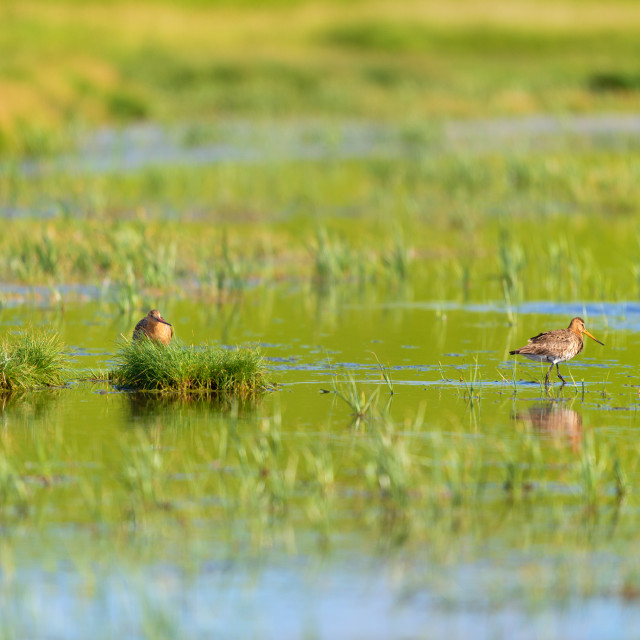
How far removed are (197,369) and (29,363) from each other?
1.55 meters

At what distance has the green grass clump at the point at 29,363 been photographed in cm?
1232

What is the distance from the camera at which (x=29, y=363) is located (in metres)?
12.6

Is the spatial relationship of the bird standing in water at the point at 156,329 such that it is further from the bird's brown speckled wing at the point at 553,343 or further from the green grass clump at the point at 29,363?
the bird's brown speckled wing at the point at 553,343

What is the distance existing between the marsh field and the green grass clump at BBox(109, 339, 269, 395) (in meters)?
0.15

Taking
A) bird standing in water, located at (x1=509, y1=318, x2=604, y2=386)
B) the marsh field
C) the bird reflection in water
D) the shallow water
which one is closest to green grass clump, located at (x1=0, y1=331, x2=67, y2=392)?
the marsh field

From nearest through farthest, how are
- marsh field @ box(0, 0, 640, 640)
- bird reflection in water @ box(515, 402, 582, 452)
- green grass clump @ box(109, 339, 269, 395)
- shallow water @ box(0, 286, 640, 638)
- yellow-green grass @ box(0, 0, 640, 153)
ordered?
shallow water @ box(0, 286, 640, 638) → marsh field @ box(0, 0, 640, 640) → bird reflection in water @ box(515, 402, 582, 452) → green grass clump @ box(109, 339, 269, 395) → yellow-green grass @ box(0, 0, 640, 153)

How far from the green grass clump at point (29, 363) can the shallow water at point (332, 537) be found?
0.73 ft

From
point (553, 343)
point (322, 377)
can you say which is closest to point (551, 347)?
point (553, 343)

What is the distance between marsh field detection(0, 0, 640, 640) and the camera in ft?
24.5

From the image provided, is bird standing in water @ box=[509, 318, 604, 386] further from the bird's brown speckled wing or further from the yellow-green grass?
the yellow-green grass

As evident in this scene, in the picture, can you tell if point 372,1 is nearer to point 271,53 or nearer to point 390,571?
point 271,53

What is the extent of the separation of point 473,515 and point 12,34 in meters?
57.4

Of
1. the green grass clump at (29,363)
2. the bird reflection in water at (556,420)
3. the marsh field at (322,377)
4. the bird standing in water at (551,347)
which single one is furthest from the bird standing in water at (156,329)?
the bird reflection in water at (556,420)

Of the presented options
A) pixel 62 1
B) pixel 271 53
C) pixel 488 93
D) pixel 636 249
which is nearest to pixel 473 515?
pixel 636 249
